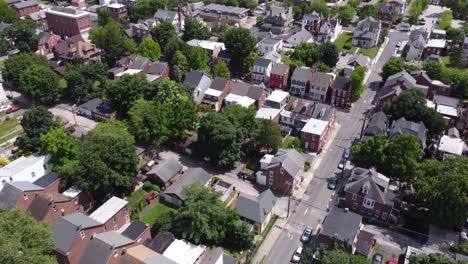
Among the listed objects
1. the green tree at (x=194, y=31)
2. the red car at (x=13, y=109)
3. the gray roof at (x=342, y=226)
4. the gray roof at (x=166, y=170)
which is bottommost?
the red car at (x=13, y=109)

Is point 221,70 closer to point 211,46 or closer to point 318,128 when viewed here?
point 211,46

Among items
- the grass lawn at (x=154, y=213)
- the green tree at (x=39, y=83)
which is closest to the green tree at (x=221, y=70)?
the green tree at (x=39, y=83)

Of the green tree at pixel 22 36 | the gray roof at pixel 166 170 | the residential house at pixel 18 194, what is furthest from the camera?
the green tree at pixel 22 36

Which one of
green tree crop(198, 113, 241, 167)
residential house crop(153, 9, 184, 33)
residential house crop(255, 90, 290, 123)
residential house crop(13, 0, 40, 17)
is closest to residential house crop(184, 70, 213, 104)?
residential house crop(255, 90, 290, 123)

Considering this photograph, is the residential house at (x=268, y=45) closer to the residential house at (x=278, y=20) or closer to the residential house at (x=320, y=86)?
the residential house at (x=278, y=20)

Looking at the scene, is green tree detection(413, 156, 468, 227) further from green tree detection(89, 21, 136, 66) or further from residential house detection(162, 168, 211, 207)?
green tree detection(89, 21, 136, 66)

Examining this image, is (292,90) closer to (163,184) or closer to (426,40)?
(163,184)
